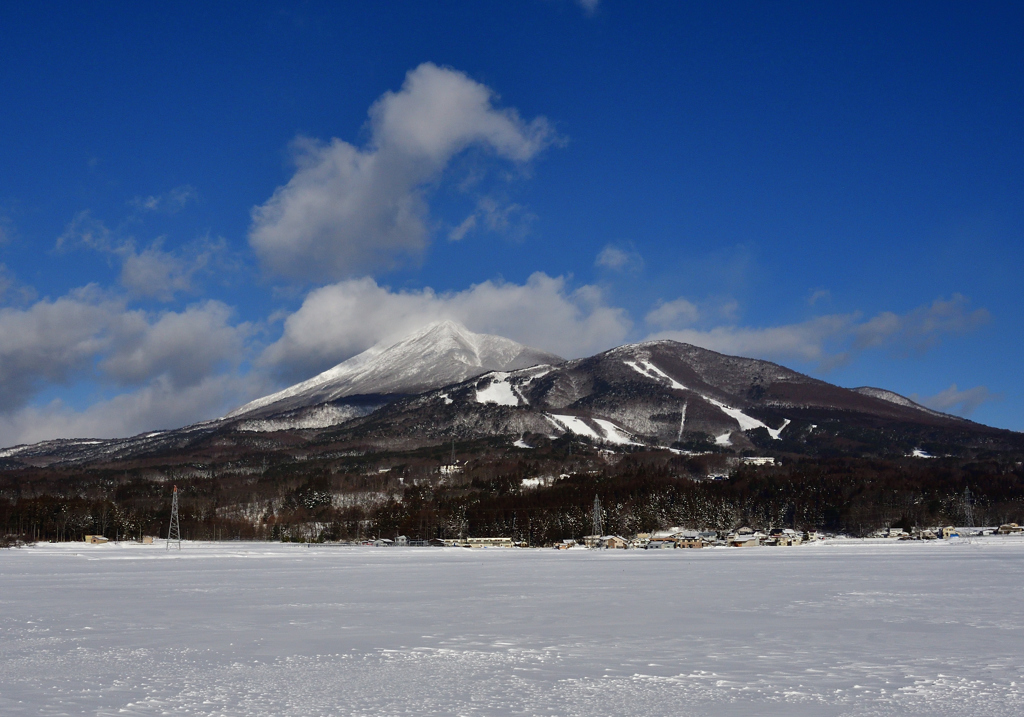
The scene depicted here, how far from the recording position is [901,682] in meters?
17.5

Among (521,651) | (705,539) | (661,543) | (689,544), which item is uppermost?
(521,651)

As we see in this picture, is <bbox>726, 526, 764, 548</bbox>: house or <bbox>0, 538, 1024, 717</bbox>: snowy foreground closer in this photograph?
<bbox>0, 538, 1024, 717</bbox>: snowy foreground

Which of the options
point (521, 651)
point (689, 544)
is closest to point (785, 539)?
point (689, 544)

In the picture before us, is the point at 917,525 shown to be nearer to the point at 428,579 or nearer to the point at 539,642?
the point at 428,579

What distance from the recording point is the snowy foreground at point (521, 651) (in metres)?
16.0

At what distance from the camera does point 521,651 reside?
21.7 metres

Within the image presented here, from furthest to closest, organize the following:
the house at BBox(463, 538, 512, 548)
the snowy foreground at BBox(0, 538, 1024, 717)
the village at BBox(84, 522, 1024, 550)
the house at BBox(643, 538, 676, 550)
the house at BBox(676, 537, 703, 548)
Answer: the house at BBox(463, 538, 512, 548)
the house at BBox(643, 538, 676, 550)
the village at BBox(84, 522, 1024, 550)
the house at BBox(676, 537, 703, 548)
the snowy foreground at BBox(0, 538, 1024, 717)

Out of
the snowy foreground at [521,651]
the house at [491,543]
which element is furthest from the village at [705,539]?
the snowy foreground at [521,651]

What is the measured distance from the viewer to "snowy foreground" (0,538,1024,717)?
15961mm

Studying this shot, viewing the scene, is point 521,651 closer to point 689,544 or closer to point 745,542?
point 689,544

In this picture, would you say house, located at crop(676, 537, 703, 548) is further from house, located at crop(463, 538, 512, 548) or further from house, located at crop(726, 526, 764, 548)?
house, located at crop(463, 538, 512, 548)

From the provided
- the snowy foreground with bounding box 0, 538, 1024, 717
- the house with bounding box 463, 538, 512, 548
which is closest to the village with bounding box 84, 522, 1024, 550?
the house with bounding box 463, 538, 512, 548

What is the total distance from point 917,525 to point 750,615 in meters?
152

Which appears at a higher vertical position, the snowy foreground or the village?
the snowy foreground
